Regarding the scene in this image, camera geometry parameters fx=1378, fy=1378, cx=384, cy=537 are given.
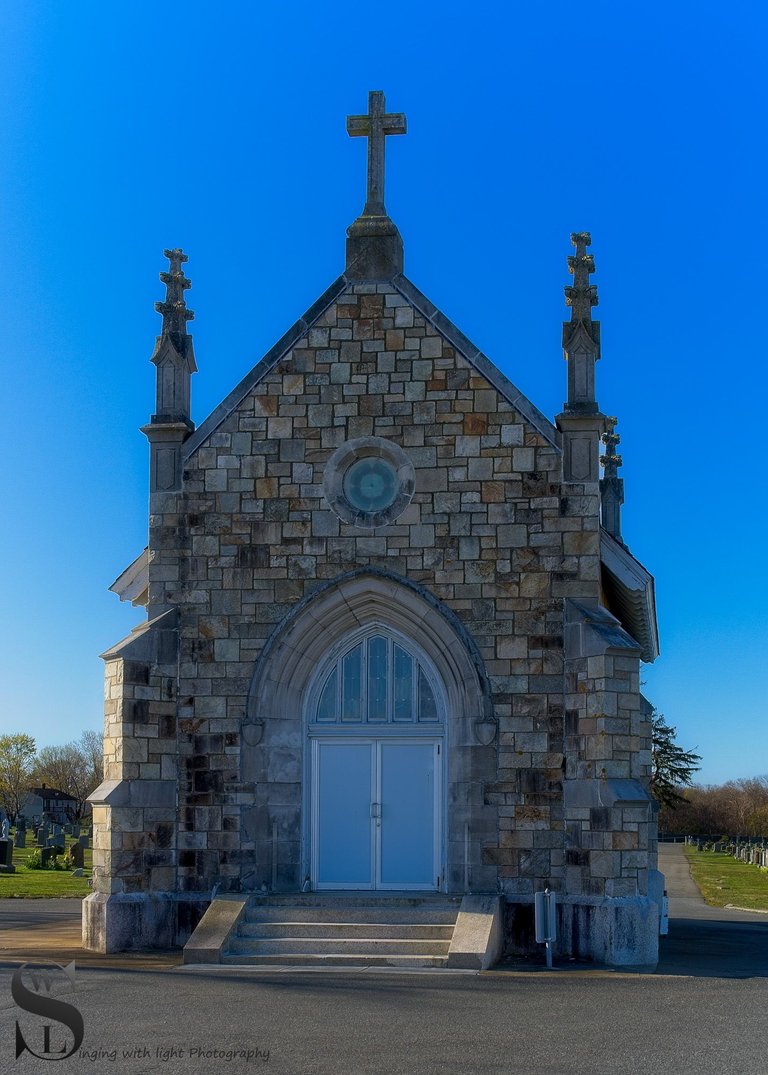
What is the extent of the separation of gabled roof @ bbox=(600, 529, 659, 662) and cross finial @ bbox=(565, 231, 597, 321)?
103 inches

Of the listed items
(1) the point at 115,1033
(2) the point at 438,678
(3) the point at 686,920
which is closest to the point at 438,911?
(2) the point at 438,678

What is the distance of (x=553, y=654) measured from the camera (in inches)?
612

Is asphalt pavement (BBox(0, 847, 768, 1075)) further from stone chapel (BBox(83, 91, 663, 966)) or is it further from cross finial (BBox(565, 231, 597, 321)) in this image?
cross finial (BBox(565, 231, 597, 321))

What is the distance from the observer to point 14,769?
3216 inches

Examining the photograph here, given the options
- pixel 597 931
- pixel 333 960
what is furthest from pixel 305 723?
pixel 597 931

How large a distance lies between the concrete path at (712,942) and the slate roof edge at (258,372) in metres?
7.95

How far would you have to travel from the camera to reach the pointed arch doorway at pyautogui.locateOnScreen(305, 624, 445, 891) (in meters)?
15.9

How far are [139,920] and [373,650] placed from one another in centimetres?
403

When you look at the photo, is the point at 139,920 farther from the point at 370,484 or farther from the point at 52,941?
the point at 370,484

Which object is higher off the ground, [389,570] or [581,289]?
[581,289]

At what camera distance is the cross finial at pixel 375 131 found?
17.3 metres

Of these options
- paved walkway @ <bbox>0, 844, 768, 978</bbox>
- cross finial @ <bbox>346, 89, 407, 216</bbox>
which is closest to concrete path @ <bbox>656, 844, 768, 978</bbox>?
paved walkway @ <bbox>0, 844, 768, 978</bbox>

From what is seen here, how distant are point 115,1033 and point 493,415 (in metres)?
8.71

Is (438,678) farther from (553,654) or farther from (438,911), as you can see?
(438,911)
